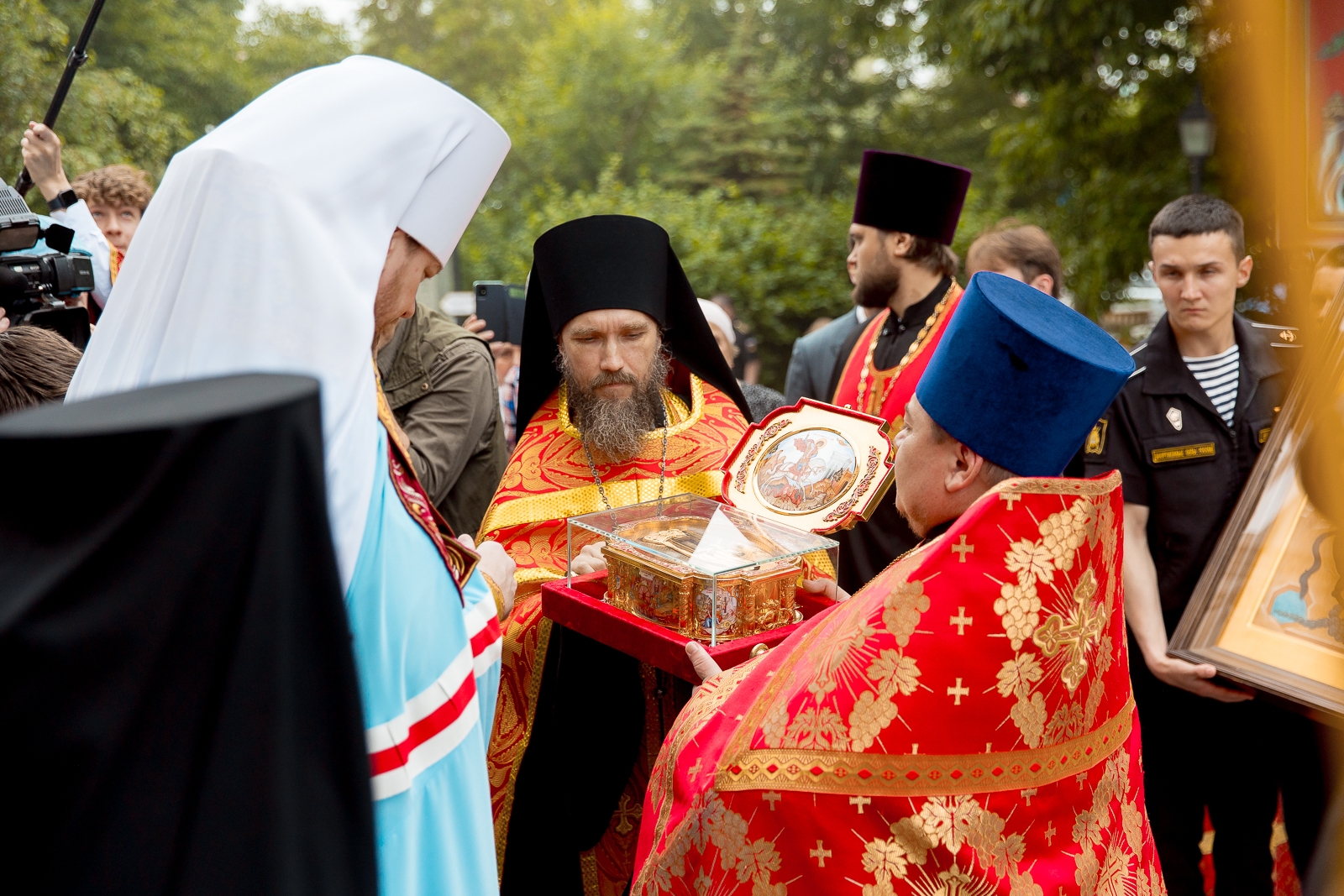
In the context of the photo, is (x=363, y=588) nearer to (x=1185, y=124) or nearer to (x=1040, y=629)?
(x=1040, y=629)

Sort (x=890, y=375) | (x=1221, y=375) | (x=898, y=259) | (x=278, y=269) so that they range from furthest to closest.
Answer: (x=898, y=259) < (x=890, y=375) < (x=1221, y=375) < (x=278, y=269)

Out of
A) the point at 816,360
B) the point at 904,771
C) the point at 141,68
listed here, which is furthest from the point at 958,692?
the point at 141,68

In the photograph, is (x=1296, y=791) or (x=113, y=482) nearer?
(x=113, y=482)

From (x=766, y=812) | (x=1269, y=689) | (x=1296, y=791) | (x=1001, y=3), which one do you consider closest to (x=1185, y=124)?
(x=1001, y=3)

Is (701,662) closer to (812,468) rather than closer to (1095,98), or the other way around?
(812,468)

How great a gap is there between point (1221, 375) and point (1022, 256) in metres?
1.30

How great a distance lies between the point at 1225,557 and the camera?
9.74 ft

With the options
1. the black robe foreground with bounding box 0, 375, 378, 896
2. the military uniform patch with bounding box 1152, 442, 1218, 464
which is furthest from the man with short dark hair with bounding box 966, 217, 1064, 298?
the black robe foreground with bounding box 0, 375, 378, 896

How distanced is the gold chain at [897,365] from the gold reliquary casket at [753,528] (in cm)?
140

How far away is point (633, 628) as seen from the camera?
2500 millimetres

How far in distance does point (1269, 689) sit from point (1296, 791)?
1116 mm

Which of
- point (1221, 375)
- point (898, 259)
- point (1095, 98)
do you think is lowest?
point (1221, 375)

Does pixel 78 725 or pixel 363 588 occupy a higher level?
pixel 78 725

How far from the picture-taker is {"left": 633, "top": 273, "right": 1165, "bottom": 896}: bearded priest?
178 cm
